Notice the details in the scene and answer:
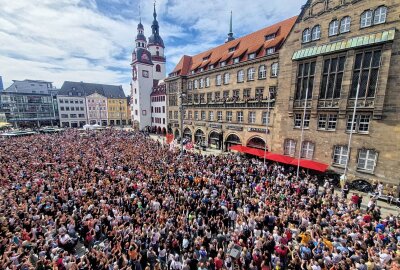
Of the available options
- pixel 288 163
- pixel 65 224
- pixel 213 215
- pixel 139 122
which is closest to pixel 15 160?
pixel 65 224

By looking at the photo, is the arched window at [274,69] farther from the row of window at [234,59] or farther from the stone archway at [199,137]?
the stone archway at [199,137]

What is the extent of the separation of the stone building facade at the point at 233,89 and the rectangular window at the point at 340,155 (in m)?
7.49

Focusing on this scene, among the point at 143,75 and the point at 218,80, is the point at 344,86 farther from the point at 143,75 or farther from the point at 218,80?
the point at 143,75

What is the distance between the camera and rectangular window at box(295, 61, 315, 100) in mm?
21594

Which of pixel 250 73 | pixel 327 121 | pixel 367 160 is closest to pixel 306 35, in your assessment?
pixel 250 73

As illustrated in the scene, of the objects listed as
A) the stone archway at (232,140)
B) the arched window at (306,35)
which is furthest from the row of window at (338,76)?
the stone archway at (232,140)

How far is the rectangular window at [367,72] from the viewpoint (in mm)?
17250

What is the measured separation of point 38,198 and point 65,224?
14.2ft

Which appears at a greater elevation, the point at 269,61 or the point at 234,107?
the point at 269,61

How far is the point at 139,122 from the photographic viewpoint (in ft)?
196

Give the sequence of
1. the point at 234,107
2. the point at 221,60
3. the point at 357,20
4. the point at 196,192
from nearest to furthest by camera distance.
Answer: the point at 196,192 < the point at 357,20 < the point at 234,107 < the point at 221,60

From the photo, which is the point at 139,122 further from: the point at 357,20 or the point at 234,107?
the point at 357,20

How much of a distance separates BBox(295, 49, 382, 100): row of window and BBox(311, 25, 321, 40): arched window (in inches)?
100

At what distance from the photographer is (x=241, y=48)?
109 ft
